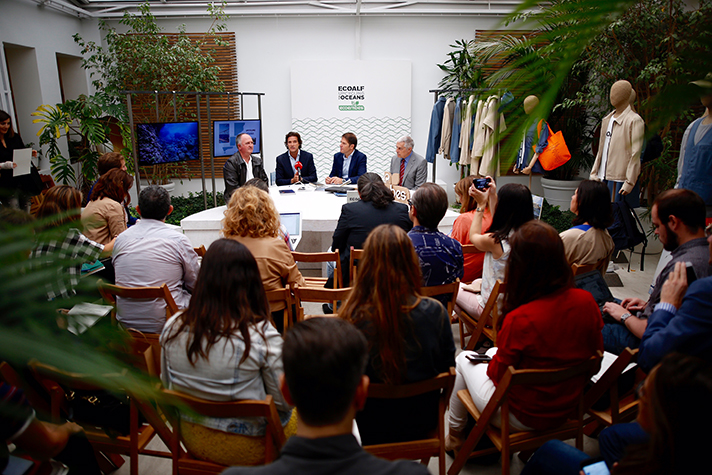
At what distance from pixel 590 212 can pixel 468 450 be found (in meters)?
1.84

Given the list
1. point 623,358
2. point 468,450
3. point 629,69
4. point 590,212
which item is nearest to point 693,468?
point 623,358

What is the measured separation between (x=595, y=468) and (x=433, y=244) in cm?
156

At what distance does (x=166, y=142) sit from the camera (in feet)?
21.3

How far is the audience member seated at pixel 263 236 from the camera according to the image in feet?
9.78

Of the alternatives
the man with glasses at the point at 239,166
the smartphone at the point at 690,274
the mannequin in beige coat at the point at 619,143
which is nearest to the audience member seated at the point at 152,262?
the smartphone at the point at 690,274

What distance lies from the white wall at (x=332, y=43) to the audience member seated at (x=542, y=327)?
7591 millimetres

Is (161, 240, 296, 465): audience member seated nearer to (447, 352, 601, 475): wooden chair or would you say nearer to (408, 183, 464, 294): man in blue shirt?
(447, 352, 601, 475): wooden chair

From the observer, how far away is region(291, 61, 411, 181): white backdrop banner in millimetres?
9250

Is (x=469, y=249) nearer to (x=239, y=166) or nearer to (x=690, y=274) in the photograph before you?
(x=690, y=274)

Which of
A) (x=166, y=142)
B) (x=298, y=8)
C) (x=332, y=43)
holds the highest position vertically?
(x=298, y=8)

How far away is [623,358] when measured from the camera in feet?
6.56

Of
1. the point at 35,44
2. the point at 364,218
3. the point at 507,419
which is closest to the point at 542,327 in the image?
the point at 507,419

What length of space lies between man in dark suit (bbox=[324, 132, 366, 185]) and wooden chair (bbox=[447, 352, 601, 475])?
5.08 meters

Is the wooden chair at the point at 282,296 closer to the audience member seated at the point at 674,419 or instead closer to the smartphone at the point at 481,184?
the smartphone at the point at 481,184
